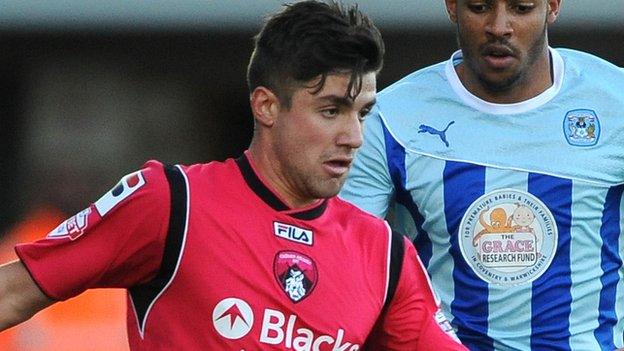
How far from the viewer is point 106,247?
157 inches

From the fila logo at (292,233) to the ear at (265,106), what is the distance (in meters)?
0.27

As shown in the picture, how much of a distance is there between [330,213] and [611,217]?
97cm

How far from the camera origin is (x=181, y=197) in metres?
4.06

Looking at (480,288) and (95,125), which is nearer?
(480,288)

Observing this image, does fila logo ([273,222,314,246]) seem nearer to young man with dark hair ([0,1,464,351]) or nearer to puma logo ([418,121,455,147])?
young man with dark hair ([0,1,464,351])

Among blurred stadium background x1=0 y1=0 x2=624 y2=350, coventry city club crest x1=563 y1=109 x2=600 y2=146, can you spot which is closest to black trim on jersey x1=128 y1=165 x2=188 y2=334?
coventry city club crest x1=563 y1=109 x2=600 y2=146

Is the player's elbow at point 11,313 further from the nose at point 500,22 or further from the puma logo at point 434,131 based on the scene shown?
the nose at point 500,22

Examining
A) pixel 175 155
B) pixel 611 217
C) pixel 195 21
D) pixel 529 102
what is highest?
pixel 529 102

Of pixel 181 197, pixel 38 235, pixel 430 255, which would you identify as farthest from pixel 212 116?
pixel 181 197

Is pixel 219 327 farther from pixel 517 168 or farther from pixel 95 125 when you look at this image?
pixel 95 125

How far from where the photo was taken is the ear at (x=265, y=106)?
4.25 m

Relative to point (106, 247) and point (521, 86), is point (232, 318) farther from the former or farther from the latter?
point (521, 86)

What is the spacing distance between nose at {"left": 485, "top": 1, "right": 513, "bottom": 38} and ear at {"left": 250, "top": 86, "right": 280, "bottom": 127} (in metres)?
0.80

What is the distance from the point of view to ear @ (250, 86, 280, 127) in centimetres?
425
